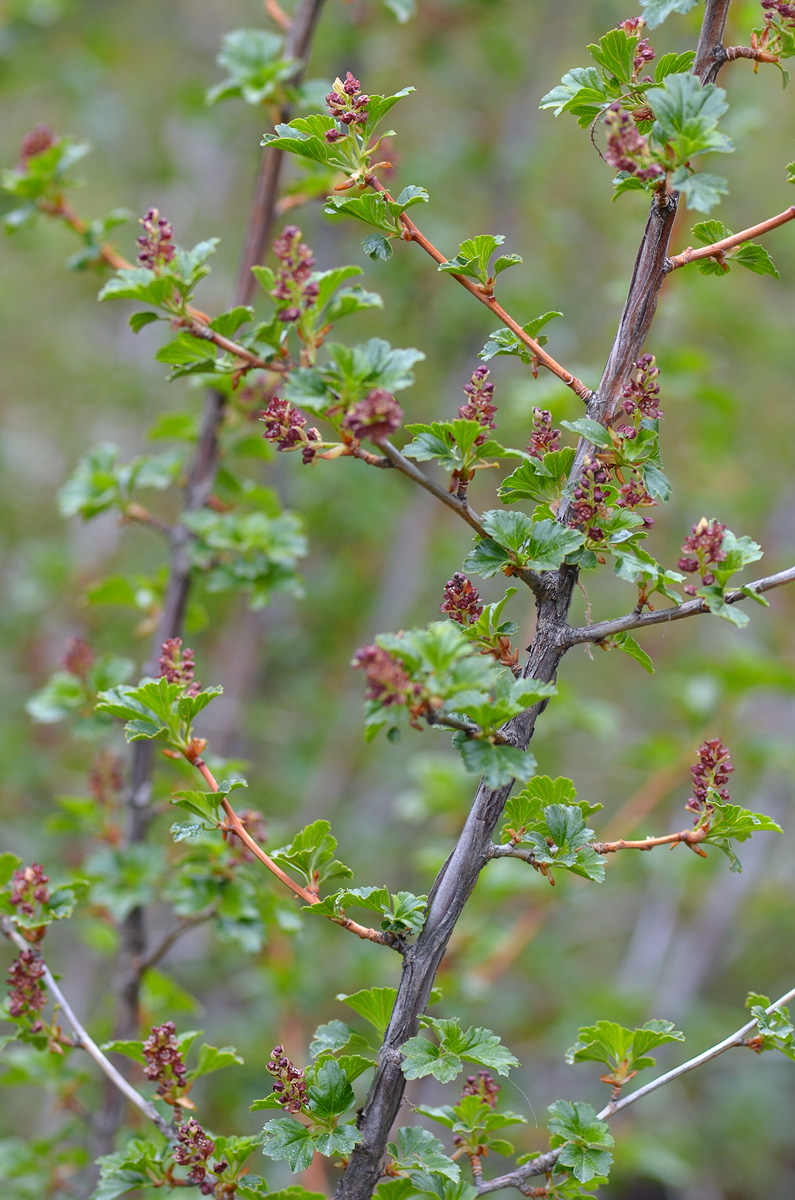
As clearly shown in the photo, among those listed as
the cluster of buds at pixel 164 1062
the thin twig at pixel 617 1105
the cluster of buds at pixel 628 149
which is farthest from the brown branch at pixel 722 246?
the cluster of buds at pixel 164 1062

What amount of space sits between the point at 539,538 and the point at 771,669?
1.83 meters

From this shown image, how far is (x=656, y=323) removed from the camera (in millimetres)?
3244

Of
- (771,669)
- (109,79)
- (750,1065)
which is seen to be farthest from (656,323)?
(750,1065)

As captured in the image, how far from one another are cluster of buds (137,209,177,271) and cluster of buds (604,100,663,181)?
0.46m

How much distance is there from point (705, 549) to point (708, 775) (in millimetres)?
227

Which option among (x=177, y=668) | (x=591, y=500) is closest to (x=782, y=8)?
(x=591, y=500)

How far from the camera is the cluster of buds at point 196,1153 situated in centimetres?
98

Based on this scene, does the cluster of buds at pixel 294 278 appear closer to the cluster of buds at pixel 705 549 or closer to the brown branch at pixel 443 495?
the brown branch at pixel 443 495

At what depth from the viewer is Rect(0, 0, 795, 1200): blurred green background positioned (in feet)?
8.87

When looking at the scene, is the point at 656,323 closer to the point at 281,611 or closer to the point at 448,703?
the point at 281,611

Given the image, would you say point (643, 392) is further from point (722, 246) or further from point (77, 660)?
point (77, 660)

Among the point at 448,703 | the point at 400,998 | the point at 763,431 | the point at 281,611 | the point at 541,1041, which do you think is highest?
the point at 763,431

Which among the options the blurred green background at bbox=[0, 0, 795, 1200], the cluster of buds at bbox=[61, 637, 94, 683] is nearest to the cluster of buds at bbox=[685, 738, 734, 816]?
the cluster of buds at bbox=[61, 637, 94, 683]

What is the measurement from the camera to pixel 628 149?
0.81 meters
